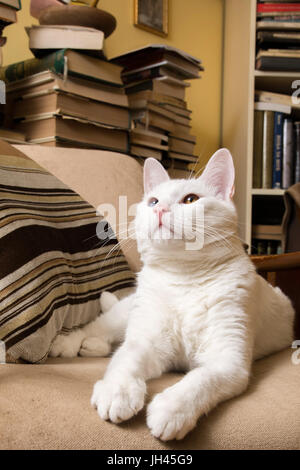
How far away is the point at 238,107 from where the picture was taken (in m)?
2.21

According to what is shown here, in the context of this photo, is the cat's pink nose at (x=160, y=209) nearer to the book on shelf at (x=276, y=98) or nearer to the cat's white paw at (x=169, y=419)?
the cat's white paw at (x=169, y=419)

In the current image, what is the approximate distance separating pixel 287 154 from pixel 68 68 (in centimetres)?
107

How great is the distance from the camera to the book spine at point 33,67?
59.9 inches

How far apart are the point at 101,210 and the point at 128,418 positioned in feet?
2.80

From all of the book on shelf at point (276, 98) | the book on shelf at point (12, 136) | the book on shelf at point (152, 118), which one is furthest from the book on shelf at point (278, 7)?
the book on shelf at point (12, 136)

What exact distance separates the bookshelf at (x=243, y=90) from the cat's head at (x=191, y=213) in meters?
1.00

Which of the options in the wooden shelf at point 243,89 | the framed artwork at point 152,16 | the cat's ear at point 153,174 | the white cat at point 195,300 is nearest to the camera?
the white cat at point 195,300

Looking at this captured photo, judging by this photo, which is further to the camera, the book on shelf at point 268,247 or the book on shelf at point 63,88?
the book on shelf at point 268,247

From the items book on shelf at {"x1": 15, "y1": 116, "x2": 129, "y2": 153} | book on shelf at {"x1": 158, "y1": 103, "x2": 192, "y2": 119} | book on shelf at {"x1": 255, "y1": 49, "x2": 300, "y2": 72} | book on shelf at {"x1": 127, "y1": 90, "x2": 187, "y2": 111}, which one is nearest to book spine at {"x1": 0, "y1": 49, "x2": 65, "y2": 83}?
book on shelf at {"x1": 15, "y1": 116, "x2": 129, "y2": 153}

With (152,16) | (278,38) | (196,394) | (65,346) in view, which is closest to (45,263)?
(65,346)

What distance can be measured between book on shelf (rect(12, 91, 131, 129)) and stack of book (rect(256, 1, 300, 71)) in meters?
0.72

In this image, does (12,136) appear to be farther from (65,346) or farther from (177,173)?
(65,346)

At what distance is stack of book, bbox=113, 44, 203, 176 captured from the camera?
5.84 ft

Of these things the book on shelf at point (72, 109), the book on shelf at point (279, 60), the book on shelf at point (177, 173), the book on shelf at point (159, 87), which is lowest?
the book on shelf at point (177, 173)
